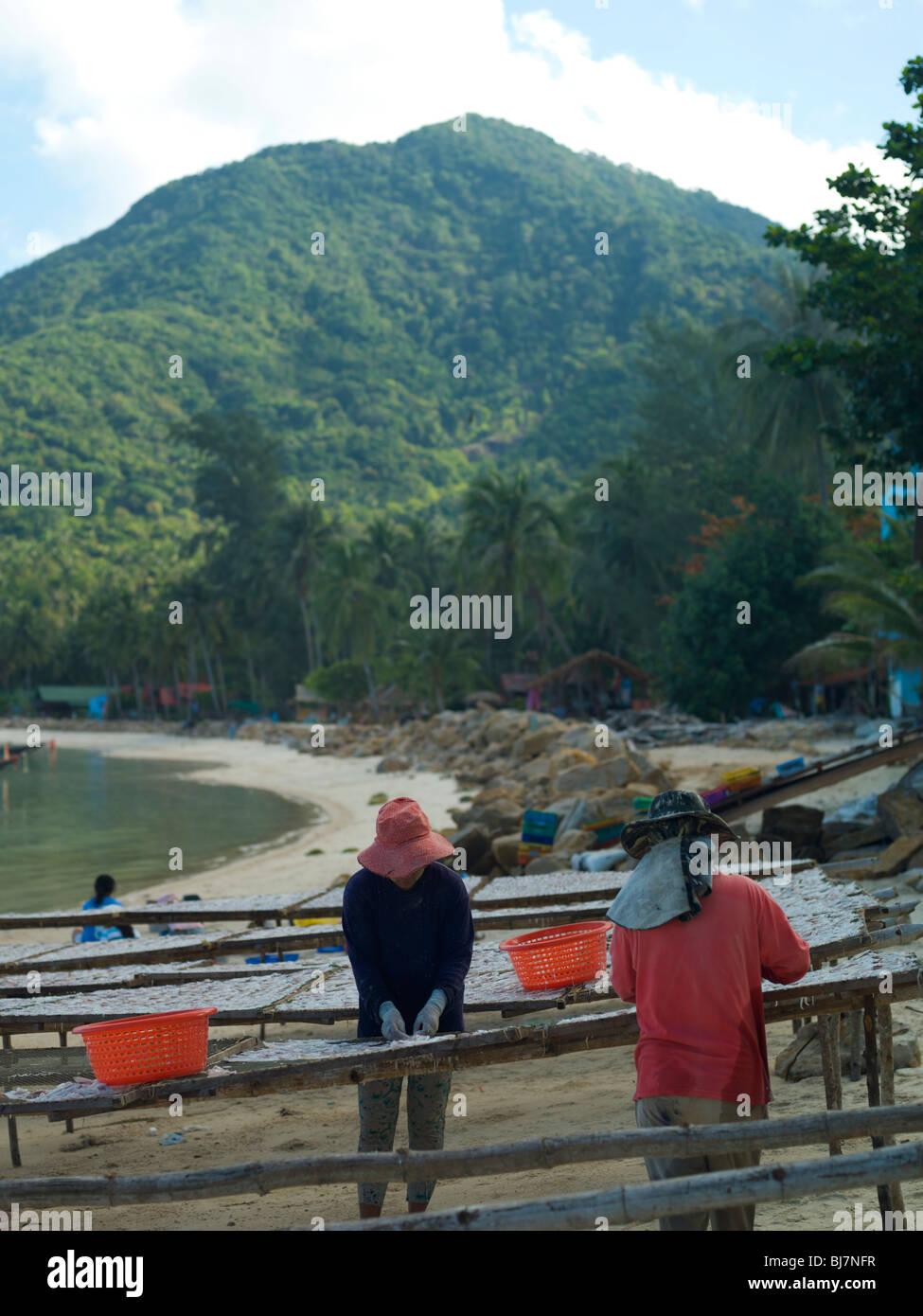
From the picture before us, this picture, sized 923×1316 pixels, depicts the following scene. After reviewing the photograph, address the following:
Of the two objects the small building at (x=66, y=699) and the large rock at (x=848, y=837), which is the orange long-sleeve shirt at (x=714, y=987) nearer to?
the large rock at (x=848, y=837)

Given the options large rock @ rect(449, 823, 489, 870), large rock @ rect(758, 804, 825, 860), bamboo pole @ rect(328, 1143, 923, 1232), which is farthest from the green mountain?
bamboo pole @ rect(328, 1143, 923, 1232)

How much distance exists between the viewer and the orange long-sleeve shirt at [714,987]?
130 inches

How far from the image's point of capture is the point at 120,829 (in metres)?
27.4

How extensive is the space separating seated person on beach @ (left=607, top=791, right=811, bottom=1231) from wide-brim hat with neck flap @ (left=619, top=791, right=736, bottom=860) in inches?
2.1

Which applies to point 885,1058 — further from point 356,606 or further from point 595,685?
point 356,606

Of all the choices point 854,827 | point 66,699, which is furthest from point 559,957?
point 66,699

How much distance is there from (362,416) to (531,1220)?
129 metres

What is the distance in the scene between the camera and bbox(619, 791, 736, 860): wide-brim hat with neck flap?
3.46m

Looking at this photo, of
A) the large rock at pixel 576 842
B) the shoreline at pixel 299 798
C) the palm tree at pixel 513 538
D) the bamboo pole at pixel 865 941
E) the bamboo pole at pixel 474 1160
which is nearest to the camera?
the bamboo pole at pixel 474 1160

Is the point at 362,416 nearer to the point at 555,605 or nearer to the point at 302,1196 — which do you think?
the point at 555,605

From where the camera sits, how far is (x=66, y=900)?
17.6 metres

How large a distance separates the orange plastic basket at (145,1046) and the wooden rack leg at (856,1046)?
10.0ft

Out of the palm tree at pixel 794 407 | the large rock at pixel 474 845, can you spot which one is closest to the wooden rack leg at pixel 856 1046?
the large rock at pixel 474 845
